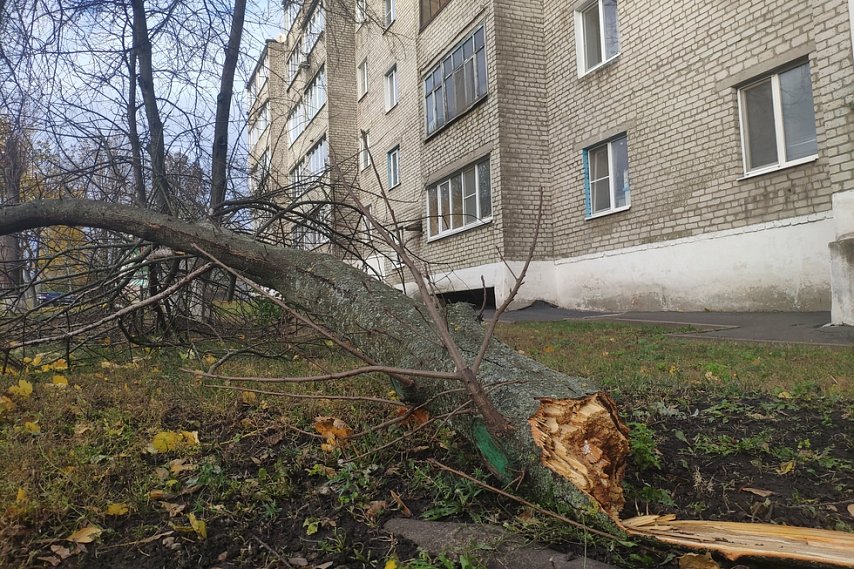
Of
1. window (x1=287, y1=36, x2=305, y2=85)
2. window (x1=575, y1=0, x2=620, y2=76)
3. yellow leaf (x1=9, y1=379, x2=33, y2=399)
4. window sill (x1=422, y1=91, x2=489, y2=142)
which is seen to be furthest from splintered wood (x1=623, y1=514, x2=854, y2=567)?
window sill (x1=422, y1=91, x2=489, y2=142)

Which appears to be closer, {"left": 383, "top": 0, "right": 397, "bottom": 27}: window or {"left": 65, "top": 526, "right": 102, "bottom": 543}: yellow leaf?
{"left": 65, "top": 526, "right": 102, "bottom": 543}: yellow leaf

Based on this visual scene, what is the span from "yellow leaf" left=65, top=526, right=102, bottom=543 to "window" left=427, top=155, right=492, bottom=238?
9535 millimetres

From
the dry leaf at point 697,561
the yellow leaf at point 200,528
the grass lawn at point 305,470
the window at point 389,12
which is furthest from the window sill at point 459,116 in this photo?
the dry leaf at point 697,561

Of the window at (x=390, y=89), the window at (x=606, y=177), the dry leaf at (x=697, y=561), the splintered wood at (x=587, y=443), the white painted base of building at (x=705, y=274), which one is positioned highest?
the window at (x=390, y=89)

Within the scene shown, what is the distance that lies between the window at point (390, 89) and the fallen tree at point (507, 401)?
582 inches

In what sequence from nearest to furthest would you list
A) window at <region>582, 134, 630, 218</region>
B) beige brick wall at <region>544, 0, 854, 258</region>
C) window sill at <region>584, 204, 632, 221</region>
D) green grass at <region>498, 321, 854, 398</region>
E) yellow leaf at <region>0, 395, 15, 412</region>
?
yellow leaf at <region>0, 395, 15, 412</region>, green grass at <region>498, 321, 854, 398</region>, beige brick wall at <region>544, 0, 854, 258</region>, window sill at <region>584, 204, 632, 221</region>, window at <region>582, 134, 630, 218</region>

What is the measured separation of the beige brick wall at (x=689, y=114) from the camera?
6.54 meters

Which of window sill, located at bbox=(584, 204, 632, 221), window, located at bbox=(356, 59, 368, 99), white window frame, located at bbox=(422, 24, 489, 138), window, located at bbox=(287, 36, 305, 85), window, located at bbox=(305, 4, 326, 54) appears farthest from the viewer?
window, located at bbox=(356, 59, 368, 99)

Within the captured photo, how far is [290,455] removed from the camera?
236 centimetres

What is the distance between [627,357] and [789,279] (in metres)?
3.49

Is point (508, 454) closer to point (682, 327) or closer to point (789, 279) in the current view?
point (682, 327)

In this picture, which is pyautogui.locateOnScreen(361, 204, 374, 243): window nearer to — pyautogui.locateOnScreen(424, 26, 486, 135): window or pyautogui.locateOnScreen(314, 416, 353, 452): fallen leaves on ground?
pyautogui.locateOnScreen(314, 416, 353, 452): fallen leaves on ground

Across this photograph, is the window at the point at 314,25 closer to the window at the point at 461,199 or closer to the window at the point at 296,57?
the window at the point at 296,57

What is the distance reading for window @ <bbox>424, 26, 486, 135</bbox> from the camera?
11891 millimetres
